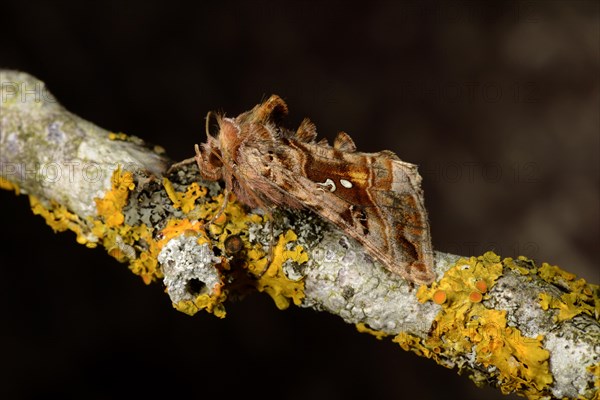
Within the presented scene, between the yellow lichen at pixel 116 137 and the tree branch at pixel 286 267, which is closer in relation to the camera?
the tree branch at pixel 286 267

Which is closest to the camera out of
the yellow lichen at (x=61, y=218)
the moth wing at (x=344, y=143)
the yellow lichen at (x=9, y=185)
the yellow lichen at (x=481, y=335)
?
the yellow lichen at (x=481, y=335)

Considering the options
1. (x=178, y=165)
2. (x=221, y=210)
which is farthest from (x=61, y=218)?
(x=221, y=210)

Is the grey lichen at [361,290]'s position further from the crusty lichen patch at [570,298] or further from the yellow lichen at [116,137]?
the yellow lichen at [116,137]

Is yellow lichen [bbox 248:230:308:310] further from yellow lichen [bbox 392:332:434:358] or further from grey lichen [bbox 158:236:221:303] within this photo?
yellow lichen [bbox 392:332:434:358]

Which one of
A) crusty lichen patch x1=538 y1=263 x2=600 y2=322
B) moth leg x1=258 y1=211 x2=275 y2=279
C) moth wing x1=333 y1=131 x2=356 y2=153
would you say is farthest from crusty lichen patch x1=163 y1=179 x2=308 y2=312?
crusty lichen patch x1=538 y1=263 x2=600 y2=322

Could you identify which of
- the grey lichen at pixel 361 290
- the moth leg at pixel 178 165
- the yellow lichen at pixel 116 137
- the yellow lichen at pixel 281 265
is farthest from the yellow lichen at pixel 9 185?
the grey lichen at pixel 361 290

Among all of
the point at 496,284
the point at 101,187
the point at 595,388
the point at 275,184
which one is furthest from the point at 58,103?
the point at 595,388

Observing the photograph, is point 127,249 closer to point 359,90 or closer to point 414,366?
point 359,90
